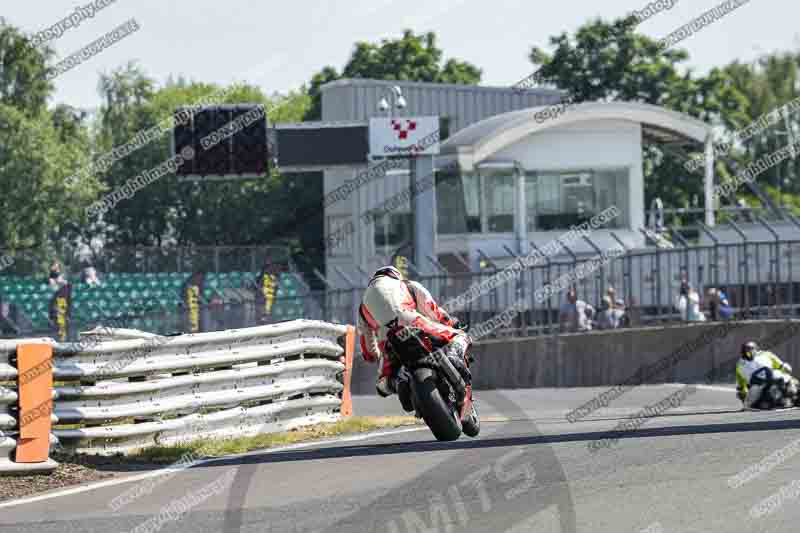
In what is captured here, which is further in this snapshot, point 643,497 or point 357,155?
point 357,155

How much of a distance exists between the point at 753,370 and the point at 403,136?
53.1 ft

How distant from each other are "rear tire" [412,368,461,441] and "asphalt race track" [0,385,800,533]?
0.56ft

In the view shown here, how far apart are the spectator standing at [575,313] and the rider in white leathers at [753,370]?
7124mm

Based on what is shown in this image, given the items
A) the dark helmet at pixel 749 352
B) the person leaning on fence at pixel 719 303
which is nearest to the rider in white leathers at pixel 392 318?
the dark helmet at pixel 749 352

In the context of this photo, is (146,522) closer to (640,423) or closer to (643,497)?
(643,497)

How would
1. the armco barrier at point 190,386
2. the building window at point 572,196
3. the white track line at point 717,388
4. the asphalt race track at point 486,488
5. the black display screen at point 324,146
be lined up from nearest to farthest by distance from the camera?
the asphalt race track at point 486,488, the armco barrier at point 190,386, the white track line at point 717,388, the black display screen at point 324,146, the building window at point 572,196

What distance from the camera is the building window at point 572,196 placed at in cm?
4409

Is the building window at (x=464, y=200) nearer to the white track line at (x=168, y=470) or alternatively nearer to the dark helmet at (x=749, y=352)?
the dark helmet at (x=749, y=352)

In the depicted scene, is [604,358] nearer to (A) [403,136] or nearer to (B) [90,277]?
(A) [403,136]

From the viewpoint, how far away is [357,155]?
34219 mm

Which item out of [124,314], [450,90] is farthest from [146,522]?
[450,90]

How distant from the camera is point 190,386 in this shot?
43.5 ft

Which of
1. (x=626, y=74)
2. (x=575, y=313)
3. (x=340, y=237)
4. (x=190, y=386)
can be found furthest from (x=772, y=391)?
(x=626, y=74)

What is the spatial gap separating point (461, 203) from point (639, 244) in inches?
205
